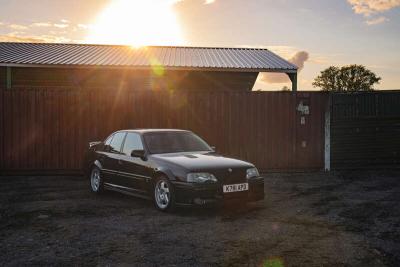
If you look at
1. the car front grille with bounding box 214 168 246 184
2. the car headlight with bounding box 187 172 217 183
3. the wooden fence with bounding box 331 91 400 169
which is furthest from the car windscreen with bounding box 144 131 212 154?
the wooden fence with bounding box 331 91 400 169

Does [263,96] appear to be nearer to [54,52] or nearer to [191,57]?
[191,57]

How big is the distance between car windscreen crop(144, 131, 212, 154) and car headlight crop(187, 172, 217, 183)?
1.23 metres

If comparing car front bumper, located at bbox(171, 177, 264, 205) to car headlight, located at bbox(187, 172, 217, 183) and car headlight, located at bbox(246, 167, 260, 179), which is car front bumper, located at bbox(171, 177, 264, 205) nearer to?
car headlight, located at bbox(187, 172, 217, 183)

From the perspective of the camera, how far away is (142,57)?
766 inches

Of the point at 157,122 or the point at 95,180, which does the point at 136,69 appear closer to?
the point at 157,122

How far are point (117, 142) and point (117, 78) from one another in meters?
10.2

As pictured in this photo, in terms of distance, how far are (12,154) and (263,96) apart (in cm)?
704

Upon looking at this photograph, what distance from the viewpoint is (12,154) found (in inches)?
511

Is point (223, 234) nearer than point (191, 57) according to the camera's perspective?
Yes

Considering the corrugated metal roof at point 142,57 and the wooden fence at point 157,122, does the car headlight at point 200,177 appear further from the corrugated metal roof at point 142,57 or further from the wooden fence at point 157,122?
the corrugated metal roof at point 142,57

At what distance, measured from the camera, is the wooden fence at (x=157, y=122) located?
512 inches

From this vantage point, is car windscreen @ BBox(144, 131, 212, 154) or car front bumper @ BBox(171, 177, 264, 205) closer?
car front bumper @ BBox(171, 177, 264, 205)

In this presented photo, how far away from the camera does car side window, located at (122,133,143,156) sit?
29.1 feet

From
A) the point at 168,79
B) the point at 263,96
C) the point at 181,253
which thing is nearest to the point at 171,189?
the point at 181,253
